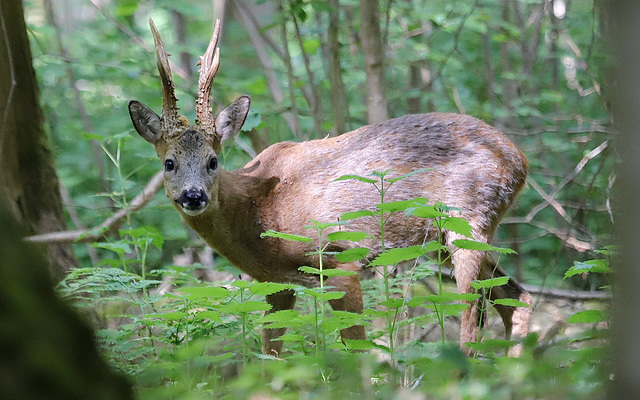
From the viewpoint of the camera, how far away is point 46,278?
1.63m

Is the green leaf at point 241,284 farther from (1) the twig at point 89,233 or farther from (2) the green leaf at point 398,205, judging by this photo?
(1) the twig at point 89,233

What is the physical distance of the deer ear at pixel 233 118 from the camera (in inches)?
231

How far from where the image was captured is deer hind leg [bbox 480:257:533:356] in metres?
5.70

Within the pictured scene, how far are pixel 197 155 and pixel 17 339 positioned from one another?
4031 mm

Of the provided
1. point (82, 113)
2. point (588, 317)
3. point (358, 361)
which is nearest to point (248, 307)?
point (358, 361)

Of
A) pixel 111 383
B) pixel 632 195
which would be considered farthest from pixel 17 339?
pixel 632 195

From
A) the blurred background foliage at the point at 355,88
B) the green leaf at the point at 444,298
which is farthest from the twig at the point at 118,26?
the green leaf at the point at 444,298

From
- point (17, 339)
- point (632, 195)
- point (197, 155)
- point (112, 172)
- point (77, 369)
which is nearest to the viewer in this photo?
point (632, 195)

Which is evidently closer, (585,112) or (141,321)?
(141,321)

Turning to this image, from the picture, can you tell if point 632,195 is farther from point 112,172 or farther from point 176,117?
point 112,172

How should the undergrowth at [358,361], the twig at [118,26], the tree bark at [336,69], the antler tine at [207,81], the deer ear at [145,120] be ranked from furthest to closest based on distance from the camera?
the twig at [118,26], the tree bark at [336,69], the deer ear at [145,120], the antler tine at [207,81], the undergrowth at [358,361]

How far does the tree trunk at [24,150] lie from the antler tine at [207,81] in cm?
132

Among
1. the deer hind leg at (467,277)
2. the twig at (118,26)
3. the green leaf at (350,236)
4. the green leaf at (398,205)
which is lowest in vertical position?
the deer hind leg at (467,277)

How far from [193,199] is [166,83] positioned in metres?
0.98
